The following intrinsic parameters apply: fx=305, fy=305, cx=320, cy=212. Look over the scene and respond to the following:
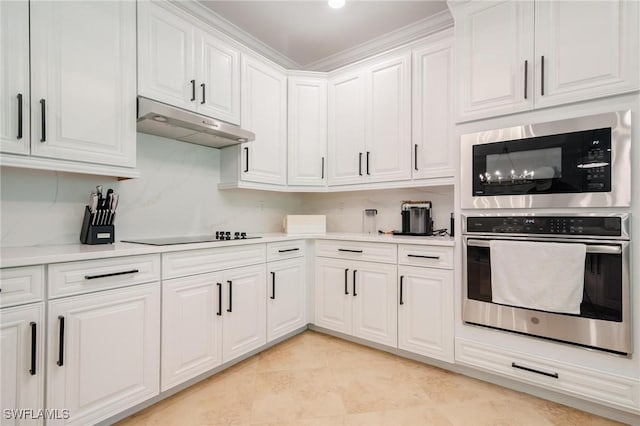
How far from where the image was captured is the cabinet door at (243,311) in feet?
6.91

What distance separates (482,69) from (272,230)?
7.76 ft

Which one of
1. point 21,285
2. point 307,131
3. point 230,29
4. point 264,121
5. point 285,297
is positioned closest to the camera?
point 21,285

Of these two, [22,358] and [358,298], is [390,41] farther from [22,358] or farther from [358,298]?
[22,358]

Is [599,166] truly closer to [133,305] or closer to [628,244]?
[628,244]

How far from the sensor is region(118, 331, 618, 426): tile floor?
1644 mm

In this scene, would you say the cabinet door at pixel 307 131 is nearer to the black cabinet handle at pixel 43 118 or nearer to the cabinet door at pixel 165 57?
the cabinet door at pixel 165 57

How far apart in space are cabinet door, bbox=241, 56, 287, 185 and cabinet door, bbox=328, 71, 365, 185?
469mm

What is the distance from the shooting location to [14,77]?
1.43 metres

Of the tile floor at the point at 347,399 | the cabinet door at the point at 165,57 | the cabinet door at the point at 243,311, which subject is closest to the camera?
the tile floor at the point at 347,399

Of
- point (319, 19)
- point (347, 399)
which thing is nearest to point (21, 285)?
point (347, 399)

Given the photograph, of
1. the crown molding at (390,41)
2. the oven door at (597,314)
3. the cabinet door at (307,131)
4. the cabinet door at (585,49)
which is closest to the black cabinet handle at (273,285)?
the cabinet door at (307,131)

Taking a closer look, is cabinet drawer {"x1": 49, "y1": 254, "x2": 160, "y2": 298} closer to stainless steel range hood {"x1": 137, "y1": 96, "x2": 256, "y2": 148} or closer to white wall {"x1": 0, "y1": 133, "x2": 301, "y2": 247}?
white wall {"x1": 0, "y1": 133, "x2": 301, "y2": 247}

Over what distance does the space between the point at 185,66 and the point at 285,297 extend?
1917 millimetres

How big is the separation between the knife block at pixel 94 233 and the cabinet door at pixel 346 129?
6.08 ft
